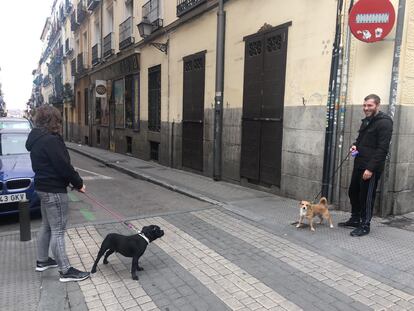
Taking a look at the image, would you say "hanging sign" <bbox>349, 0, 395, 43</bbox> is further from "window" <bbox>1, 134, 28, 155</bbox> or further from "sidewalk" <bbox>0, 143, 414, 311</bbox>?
"window" <bbox>1, 134, 28, 155</bbox>

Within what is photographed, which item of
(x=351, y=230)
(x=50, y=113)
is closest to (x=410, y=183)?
(x=351, y=230)

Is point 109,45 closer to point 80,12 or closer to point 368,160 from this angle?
point 80,12

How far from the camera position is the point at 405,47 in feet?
18.6

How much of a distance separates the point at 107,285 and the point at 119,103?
14961 millimetres

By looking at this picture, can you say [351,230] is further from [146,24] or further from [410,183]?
[146,24]

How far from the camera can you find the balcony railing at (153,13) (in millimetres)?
13192

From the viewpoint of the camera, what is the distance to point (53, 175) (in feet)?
12.5

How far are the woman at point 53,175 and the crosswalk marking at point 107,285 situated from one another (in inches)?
8.8

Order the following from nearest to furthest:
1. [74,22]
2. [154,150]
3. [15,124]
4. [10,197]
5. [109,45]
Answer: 1. [10,197]
2. [15,124]
3. [154,150]
4. [109,45]
5. [74,22]

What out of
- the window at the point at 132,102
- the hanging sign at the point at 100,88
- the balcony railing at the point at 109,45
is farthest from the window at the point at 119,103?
the balcony railing at the point at 109,45

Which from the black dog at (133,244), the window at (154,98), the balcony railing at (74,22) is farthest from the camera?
the balcony railing at (74,22)

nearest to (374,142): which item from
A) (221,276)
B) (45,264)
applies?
(221,276)

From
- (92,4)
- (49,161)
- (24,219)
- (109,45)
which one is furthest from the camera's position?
(92,4)

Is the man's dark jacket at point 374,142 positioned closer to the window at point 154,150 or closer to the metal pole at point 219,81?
the metal pole at point 219,81
